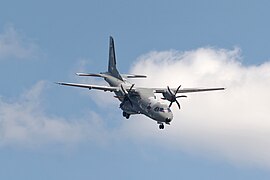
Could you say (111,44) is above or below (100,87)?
above

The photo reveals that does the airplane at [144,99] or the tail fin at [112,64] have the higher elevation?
the tail fin at [112,64]

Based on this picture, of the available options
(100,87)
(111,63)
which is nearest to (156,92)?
(100,87)

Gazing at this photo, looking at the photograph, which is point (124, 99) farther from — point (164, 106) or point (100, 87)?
point (164, 106)

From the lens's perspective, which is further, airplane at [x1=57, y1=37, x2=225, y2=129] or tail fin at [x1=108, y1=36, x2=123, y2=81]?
tail fin at [x1=108, y1=36, x2=123, y2=81]

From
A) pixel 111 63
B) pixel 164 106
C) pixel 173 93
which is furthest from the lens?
→ pixel 111 63

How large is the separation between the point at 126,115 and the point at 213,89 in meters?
19.8

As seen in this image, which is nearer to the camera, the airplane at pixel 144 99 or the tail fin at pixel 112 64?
the airplane at pixel 144 99

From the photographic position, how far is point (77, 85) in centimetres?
11556

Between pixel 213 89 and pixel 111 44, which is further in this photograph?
pixel 111 44

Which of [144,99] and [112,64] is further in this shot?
[112,64]

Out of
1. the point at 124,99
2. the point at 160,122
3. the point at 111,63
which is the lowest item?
the point at 160,122

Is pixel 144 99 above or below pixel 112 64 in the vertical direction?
below

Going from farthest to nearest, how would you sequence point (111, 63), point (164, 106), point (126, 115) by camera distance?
point (111, 63), point (126, 115), point (164, 106)

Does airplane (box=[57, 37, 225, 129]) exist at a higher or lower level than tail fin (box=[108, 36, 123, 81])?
lower
